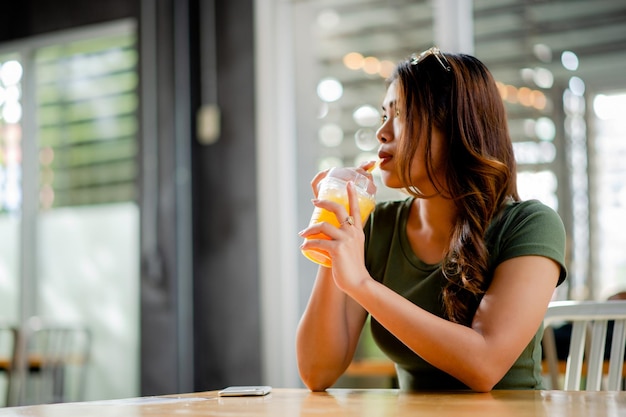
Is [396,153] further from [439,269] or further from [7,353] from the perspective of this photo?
[7,353]

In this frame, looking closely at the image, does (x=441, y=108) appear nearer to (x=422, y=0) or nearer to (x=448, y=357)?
(x=448, y=357)

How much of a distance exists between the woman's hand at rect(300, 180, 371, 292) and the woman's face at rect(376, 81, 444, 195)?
9.6 inches

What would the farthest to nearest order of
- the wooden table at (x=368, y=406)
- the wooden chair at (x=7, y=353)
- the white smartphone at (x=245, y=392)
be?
the wooden chair at (x=7, y=353), the white smartphone at (x=245, y=392), the wooden table at (x=368, y=406)

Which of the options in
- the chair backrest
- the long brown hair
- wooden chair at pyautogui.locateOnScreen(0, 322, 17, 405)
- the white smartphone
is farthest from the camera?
wooden chair at pyautogui.locateOnScreen(0, 322, 17, 405)

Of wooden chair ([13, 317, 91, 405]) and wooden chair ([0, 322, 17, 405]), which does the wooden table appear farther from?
wooden chair ([13, 317, 91, 405])

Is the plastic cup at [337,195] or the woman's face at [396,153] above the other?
the woman's face at [396,153]

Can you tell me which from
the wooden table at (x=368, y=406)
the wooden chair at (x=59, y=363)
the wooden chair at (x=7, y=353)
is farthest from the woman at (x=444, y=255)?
the wooden chair at (x=59, y=363)

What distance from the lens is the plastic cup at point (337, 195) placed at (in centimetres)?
133

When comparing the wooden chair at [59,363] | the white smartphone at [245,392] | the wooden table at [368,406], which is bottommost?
the wooden chair at [59,363]

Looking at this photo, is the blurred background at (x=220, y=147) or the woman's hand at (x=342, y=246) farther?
the blurred background at (x=220, y=147)

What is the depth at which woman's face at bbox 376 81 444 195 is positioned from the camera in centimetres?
151

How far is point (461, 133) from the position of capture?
1.49m

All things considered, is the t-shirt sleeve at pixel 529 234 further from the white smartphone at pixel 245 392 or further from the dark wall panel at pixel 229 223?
the dark wall panel at pixel 229 223

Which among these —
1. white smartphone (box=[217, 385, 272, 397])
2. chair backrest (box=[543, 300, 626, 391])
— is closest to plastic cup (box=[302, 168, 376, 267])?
white smartphone (box=[217, 385, 272, 397])
